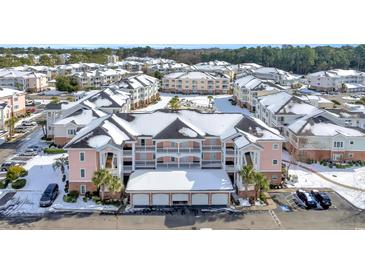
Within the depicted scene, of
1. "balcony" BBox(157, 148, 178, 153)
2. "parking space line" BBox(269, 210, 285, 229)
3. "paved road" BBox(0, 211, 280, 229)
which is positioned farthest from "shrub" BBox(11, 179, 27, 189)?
"parking space line" BBox(269, 210, 285, 229)

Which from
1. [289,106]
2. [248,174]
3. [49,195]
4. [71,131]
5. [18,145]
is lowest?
[49,195]

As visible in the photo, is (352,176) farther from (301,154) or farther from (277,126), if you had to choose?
(277,126)

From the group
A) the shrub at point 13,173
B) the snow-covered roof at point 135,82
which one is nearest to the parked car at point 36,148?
the shrub at point 13,173

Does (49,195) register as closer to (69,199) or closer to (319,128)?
(69,199)

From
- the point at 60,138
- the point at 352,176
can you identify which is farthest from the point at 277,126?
the point at 60,138

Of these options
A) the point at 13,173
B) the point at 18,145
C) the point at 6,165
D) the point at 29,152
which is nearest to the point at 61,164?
the point at 13,173

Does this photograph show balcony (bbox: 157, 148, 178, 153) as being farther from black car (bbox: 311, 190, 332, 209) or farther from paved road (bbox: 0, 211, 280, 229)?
black car (bbox: 311, 190, 332, 209)

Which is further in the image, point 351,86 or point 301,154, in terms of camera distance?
point 351,86
